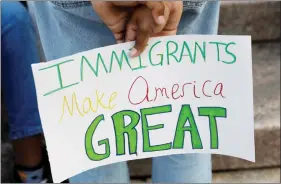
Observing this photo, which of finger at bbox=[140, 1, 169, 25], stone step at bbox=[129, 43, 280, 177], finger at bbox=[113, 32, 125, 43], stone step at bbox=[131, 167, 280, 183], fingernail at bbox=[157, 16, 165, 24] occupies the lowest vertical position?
stone step at bbox=[131, 167, 280, 183]

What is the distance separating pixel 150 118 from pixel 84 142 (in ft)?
0.38

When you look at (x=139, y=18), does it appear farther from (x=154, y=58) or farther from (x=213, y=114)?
(x=213, y=114)

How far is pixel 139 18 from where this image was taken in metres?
0.65

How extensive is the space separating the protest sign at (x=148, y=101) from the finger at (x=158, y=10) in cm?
6

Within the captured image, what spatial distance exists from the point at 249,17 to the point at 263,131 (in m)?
0.42

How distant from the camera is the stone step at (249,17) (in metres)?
1.50

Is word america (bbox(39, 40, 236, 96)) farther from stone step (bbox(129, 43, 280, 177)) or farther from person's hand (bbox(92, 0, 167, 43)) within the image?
stone step (bbox(129, 43, 280, 177))

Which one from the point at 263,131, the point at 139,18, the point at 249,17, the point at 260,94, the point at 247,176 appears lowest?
the point at 247,176

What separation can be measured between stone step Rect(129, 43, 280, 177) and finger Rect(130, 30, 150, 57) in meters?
0.71

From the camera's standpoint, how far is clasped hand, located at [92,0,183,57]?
63 cm

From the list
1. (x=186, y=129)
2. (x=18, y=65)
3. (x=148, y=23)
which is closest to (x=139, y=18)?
(x=148, y=23)

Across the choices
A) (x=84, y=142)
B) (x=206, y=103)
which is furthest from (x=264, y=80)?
(x=84, y=142)

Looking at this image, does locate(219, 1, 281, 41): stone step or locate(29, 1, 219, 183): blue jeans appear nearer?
locate(29, 1, 219, 183): blue jeans

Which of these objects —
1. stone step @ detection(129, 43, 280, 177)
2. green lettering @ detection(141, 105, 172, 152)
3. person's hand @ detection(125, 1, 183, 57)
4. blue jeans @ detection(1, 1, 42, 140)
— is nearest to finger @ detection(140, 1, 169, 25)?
person's hand @ detection(125, 1, 183, 57)
